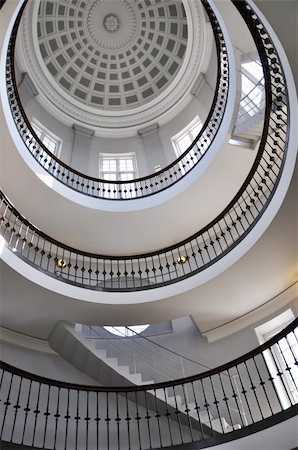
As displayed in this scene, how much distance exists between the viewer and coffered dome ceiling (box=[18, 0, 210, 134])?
14.2 meters

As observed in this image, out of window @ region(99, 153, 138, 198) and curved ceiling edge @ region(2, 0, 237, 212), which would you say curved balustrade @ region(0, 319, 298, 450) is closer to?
curved ceiling edge @ region(2, 0, 237, 212)

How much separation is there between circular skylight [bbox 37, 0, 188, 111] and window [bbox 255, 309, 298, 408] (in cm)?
1006

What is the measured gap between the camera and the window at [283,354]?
8.07m

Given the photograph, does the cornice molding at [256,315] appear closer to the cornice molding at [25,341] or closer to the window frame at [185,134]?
the cornice molding at [25,341]

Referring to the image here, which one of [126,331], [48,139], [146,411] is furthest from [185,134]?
[146,411]

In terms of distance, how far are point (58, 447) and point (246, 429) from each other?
12.9 feet

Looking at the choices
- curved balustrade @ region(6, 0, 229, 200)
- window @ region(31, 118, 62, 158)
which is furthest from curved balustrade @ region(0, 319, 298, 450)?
window @ region(31, 118, 62, 158)

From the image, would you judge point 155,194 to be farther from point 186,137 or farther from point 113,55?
point 113,55

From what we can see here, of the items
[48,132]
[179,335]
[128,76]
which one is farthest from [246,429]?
[128,76]

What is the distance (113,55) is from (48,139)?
4.79 meters

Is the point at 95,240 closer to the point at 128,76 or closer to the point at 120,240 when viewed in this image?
the point at 120,240

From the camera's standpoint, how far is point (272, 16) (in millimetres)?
5277

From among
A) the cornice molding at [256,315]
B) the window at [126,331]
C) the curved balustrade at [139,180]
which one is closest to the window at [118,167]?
the curved balustrade at [139,180]

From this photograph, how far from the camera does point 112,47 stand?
15781 millimetres
